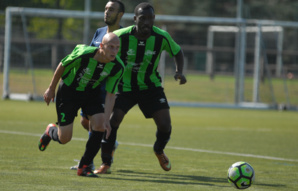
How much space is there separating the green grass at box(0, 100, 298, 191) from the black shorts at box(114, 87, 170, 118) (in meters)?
0.74

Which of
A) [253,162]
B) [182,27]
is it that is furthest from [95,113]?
[182,27]

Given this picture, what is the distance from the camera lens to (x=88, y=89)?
6848mm

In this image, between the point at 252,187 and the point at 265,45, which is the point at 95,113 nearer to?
the point at 252,187

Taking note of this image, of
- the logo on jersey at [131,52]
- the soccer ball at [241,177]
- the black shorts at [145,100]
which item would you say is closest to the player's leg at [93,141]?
the black shorts at [145,100]

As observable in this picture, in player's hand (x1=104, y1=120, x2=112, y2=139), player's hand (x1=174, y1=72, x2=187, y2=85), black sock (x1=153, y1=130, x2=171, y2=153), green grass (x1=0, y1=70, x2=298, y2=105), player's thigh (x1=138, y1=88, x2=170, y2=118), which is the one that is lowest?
green grass (x1=0, y1=70, x2=298, y2=105)

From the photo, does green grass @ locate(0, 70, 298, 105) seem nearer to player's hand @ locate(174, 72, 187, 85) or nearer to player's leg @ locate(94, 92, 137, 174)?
player's leg @ locate(94, 92, 137, 174)

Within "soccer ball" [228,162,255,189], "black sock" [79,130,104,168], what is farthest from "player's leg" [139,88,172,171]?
"soccer ball" [228,162,255,189]

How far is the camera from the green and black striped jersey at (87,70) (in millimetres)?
6598

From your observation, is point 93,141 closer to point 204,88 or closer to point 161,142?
point 161,142

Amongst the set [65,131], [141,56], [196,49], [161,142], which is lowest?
[196,49]

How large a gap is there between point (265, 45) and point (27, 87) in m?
8.90

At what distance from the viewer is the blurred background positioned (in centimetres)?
2114

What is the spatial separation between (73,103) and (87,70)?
437 millimetres

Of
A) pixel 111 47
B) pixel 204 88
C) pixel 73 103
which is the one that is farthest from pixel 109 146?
pixel 204 88
